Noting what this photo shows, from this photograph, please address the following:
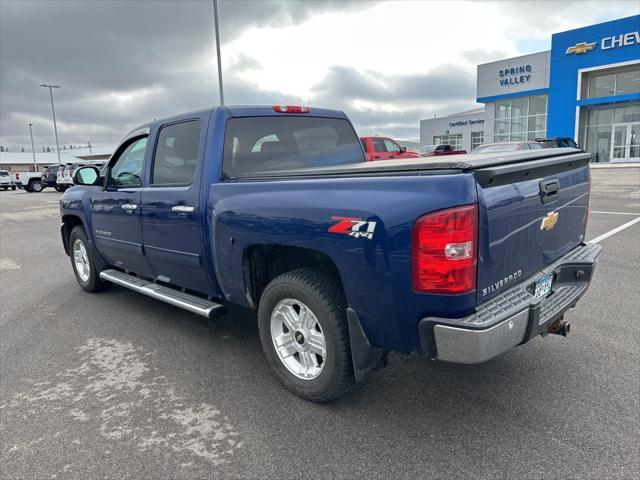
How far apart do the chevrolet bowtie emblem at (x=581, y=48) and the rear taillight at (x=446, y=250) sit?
3866 cm

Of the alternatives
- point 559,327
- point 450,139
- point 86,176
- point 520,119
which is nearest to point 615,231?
point 559,327

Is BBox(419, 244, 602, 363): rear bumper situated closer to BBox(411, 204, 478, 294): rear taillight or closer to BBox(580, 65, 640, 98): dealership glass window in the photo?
BBox(411, 204, 478, 294): rear taillight

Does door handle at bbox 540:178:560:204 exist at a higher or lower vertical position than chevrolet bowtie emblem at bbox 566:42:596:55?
lower

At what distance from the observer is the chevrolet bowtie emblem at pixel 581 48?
110ft

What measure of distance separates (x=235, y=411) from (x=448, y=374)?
1.54 metres

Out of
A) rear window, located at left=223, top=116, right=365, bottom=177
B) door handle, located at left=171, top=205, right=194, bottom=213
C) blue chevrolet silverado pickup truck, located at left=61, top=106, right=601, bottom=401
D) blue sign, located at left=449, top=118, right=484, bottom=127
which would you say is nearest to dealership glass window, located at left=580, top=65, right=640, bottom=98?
blue sign, located at left=449, top=118, right=484, bottom=127

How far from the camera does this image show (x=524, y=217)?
2672 millimetres

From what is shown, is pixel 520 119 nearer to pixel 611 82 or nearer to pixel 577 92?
pixel 577 92

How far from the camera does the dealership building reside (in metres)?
32.4

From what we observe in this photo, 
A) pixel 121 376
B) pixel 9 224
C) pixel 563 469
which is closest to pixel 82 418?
pixel 121 376

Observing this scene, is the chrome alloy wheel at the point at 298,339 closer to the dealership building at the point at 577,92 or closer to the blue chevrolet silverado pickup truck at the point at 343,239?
the blue chevrolet silverado pickup truck at the point at 343,239

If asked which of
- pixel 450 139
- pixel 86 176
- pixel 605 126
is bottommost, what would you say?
pixel 86 176

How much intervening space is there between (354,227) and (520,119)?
42.7 metres

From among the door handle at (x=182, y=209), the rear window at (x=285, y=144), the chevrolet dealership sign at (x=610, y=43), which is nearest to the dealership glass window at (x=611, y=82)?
the chevrolet dealership sign at (x=610, y=43)
